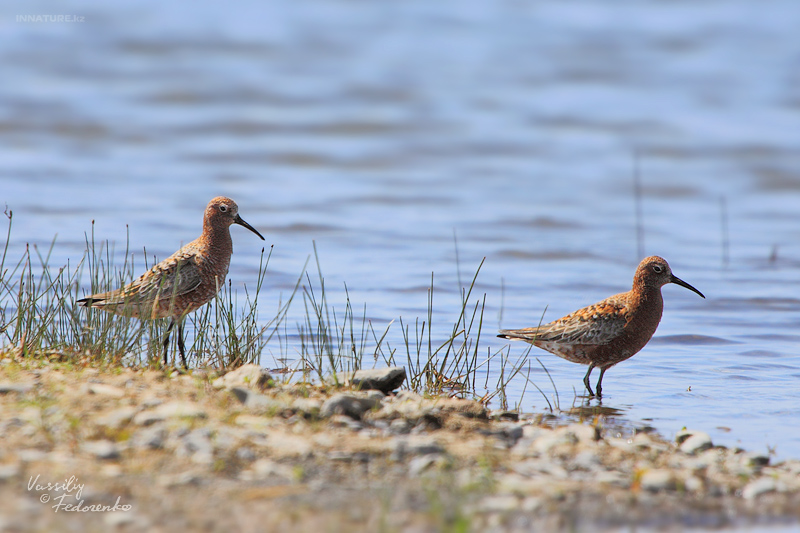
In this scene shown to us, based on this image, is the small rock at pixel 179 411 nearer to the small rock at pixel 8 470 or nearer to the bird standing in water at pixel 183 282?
the small rock at pixel 8 470

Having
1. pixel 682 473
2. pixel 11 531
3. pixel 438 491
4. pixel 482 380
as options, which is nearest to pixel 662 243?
pixel 482 380

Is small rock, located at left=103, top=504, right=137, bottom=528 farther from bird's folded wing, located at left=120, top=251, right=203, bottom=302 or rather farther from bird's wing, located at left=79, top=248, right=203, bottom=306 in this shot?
bird's folded wing, located at left=120, top=251, right=203, bottom=302

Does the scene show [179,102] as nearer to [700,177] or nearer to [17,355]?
[700,177]

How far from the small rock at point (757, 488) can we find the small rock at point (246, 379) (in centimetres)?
290

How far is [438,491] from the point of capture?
14.7ft

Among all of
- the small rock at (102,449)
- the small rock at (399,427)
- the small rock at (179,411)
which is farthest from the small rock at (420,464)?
the small rock at (102,449)

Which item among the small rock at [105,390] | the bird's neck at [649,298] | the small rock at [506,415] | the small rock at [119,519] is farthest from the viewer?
the bird's neck at [649,298]

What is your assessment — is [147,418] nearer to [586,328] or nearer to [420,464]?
[420,464]

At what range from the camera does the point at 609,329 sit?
790cm

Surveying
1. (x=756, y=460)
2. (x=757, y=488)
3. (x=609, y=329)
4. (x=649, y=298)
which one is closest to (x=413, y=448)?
(x=757, y=488)

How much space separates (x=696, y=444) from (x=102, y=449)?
352cm

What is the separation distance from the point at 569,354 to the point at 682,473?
9.51 feet

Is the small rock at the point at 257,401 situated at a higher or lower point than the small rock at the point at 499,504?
higher

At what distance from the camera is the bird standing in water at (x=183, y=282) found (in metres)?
7.07
